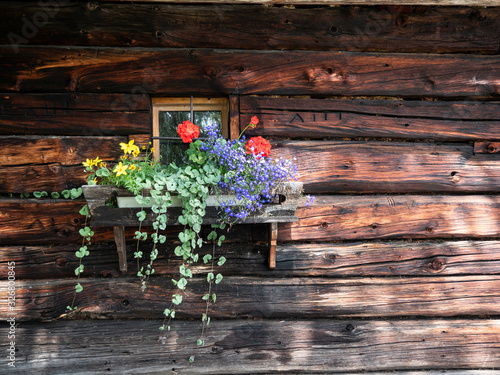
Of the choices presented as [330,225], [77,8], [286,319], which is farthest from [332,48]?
[286,319]

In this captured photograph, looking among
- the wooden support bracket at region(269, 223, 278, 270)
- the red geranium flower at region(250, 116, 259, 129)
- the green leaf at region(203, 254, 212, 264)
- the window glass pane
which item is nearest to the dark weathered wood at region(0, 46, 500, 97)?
the window glass pane

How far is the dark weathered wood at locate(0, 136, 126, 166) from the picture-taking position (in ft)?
7.25

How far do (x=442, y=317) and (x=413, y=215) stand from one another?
→ 652 millimetres

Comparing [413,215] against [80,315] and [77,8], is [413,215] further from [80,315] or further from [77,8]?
[77,8]

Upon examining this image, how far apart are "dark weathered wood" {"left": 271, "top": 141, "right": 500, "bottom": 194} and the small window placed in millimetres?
410

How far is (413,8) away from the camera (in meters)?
2.32

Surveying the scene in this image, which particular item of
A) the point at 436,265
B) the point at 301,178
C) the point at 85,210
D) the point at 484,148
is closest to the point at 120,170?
the point at 85,210

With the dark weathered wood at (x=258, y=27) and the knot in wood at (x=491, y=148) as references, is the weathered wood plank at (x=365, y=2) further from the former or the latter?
the knot in wood at (x=491, y=148)

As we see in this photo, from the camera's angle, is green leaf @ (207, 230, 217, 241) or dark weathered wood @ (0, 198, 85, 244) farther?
dark weathered wood @ (0, 198, 85, 244)

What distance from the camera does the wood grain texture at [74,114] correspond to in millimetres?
2219

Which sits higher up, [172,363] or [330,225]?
[330,225]

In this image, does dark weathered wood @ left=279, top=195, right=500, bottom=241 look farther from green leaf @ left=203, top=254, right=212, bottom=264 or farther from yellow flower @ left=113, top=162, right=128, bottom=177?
yellow flower @ left=113, top=162, right=128, bottom=177

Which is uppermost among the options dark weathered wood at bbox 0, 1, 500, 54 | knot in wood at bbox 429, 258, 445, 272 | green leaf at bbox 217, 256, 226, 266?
dark weathered wood at bbox 0, 1, 500, 54

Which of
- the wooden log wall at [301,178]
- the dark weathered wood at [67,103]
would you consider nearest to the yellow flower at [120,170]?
the wooden log wall at [301,178]
